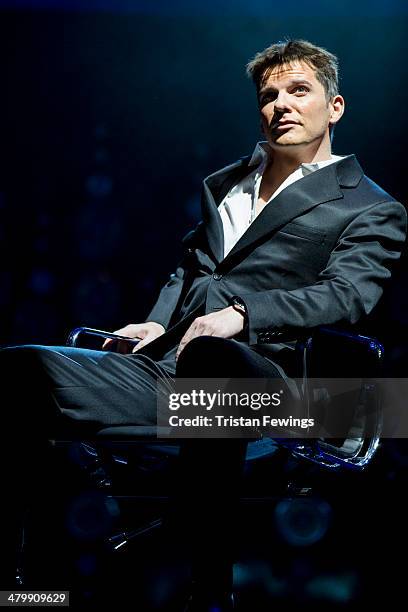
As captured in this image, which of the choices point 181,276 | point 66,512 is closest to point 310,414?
point 181,276

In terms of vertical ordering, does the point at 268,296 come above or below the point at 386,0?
below

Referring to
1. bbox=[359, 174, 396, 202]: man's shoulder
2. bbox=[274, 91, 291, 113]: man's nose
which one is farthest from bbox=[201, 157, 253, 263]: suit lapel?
bbox=[359, 174, 396, 202]: man's shoulder

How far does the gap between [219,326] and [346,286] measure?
339 mm

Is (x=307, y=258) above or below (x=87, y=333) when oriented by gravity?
above

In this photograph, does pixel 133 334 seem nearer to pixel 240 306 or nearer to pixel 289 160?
pixel 240 306

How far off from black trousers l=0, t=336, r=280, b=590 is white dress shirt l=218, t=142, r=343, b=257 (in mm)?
505

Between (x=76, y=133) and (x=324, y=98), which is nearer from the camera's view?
(x=324, y=98)

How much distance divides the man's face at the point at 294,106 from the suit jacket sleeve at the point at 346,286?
313mm

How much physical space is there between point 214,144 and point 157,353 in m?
1.75

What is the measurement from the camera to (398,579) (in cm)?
242

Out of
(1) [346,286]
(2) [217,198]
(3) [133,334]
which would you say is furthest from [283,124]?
(3) [133,334]

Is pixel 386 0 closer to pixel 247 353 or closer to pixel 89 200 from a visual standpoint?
pixel 89 200

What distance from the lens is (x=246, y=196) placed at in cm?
226

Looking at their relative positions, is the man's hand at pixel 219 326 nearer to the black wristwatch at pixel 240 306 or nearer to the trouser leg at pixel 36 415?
the black wristwatch at pixel 240 306
